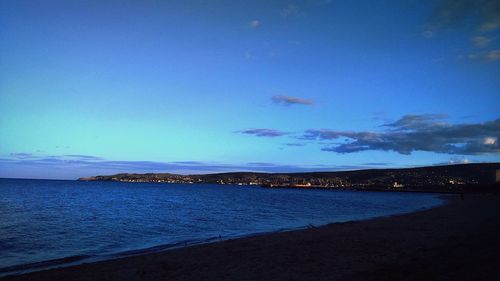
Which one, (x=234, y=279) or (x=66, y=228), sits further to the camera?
(x=66, y=228)

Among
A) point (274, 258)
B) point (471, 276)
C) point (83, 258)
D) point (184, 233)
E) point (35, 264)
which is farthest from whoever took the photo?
point (184, 233)

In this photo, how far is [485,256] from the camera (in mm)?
12477

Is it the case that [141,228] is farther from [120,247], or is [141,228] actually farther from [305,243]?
[305,243]

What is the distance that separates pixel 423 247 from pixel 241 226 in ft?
61.6

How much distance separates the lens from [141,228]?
3164cm

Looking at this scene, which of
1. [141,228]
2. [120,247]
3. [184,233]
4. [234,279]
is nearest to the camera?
[234,279]

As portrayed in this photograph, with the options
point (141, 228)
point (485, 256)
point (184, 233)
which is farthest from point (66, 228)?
point (485, 256)

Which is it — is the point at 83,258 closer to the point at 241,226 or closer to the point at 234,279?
the point at 234,279

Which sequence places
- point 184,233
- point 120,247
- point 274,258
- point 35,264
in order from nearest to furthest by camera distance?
1. point 274,258
2. point 35,264
3. point 120,247
4. point 184,233

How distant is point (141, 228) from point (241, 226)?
27.4 ft

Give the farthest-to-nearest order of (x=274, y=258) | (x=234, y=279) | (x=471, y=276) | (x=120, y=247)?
(x=120, y=247) < (x=274, y=258) < (x=234, y=279) < (x=471, y=276)

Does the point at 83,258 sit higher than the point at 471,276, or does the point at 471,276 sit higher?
the point at 471,276

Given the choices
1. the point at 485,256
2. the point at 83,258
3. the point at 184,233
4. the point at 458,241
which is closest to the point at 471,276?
the point at 485,256

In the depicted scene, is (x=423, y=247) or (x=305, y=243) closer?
(x=423, y=247)
